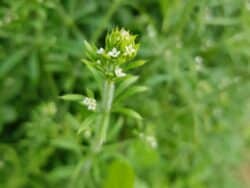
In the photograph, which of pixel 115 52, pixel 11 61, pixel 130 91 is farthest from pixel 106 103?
pixel 11 61

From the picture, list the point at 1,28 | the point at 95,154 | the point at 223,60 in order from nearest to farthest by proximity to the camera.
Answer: the point at 95,154, the point at 1,28, the point at 223,60

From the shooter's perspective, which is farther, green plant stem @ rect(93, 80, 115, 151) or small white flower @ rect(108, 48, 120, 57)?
green plant stem @ rect(93, 80, 115, 151)

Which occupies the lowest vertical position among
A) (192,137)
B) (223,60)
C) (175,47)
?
(192,137)

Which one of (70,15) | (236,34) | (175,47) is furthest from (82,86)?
(236,34)

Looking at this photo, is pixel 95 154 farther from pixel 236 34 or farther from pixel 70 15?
pixel 236 34

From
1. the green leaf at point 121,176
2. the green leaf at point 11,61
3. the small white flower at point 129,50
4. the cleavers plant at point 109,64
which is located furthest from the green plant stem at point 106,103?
the green leaf at point 11,61

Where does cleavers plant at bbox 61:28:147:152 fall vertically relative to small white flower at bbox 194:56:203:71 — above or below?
below

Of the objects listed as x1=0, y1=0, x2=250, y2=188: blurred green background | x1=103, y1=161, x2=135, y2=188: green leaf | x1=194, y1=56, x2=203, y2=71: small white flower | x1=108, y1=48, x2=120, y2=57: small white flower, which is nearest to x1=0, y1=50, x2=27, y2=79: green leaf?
x1=0, y1=0, x2=250, y2=188: blurred green background

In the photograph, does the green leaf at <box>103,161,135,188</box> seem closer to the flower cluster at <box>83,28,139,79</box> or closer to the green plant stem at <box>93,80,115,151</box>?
the green plant stem at <box>93,80,115,151</box>

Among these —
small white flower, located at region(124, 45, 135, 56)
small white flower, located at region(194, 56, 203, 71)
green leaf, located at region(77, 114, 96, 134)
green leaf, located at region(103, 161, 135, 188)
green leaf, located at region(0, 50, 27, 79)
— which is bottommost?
green leaf, located at region(77, 114, 96, 134)
